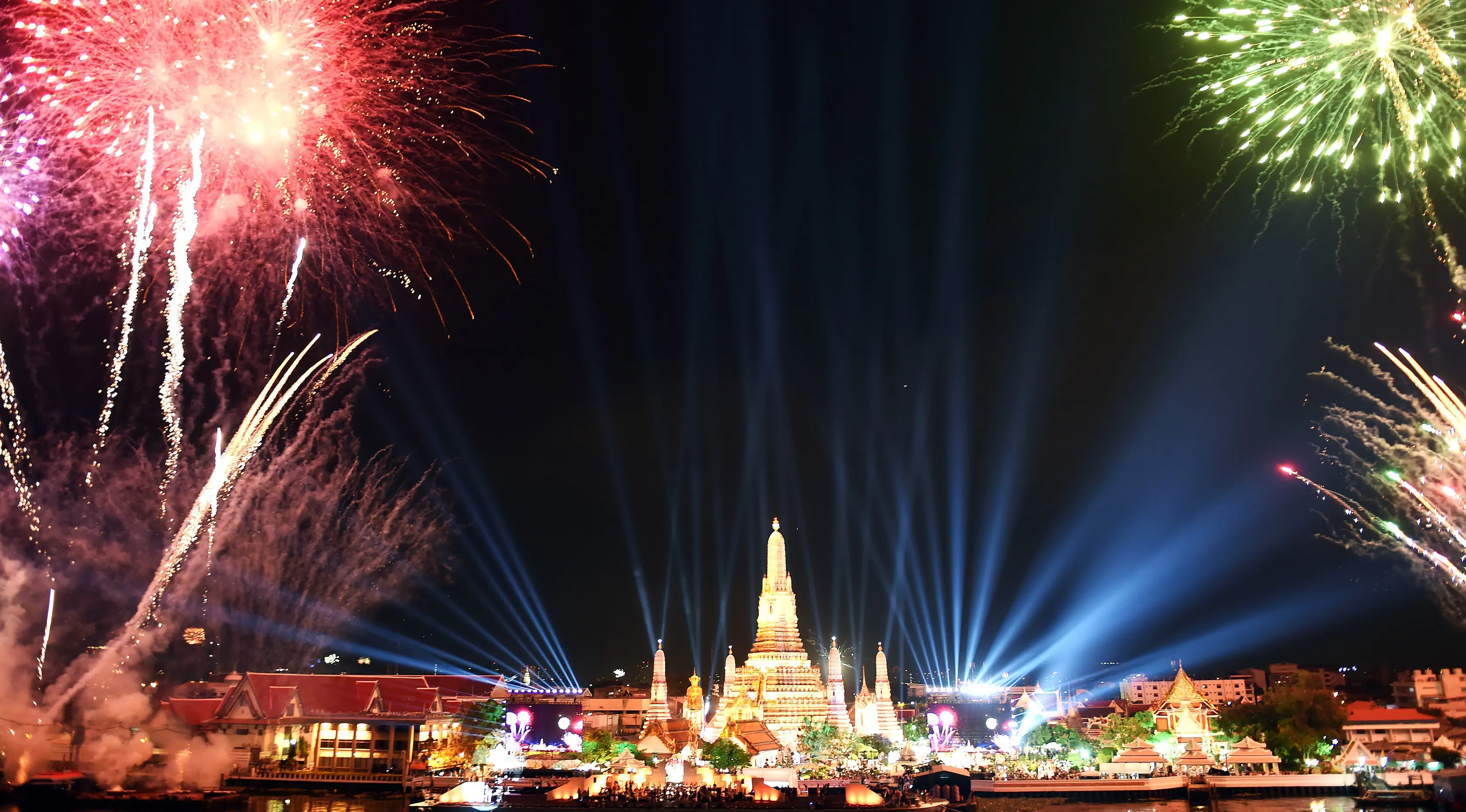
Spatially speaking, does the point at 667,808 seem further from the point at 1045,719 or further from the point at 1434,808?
the point at 1045,719

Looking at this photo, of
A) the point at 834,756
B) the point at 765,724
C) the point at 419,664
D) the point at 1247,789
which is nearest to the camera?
the point at 1247,789

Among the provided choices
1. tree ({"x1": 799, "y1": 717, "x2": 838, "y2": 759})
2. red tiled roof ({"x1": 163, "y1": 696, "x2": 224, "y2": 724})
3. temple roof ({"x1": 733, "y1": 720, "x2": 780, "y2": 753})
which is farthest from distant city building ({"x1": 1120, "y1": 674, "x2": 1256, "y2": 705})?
red tiled roof ({"x1": 163, "y1": 696, "x2": 224, "y2": 724})

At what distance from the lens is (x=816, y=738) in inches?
2598

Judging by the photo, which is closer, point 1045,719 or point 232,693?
point 232,693

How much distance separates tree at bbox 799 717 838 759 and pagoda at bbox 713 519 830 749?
2.14 m

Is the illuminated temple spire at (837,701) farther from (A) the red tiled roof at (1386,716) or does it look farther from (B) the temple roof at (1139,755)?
(A) the red tiled roof at (1386,716)

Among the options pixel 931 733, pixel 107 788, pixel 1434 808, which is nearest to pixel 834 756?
pixel 931 733

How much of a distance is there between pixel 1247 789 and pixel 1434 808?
38.2 feet

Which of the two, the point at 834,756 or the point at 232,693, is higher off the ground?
the point at 232,693

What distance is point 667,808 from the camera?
43250mm

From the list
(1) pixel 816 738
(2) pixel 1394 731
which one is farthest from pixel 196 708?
(2) pixel 1394 731

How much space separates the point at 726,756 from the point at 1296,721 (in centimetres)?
3284

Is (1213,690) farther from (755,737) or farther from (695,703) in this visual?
(755,737)

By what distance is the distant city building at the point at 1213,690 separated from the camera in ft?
385
